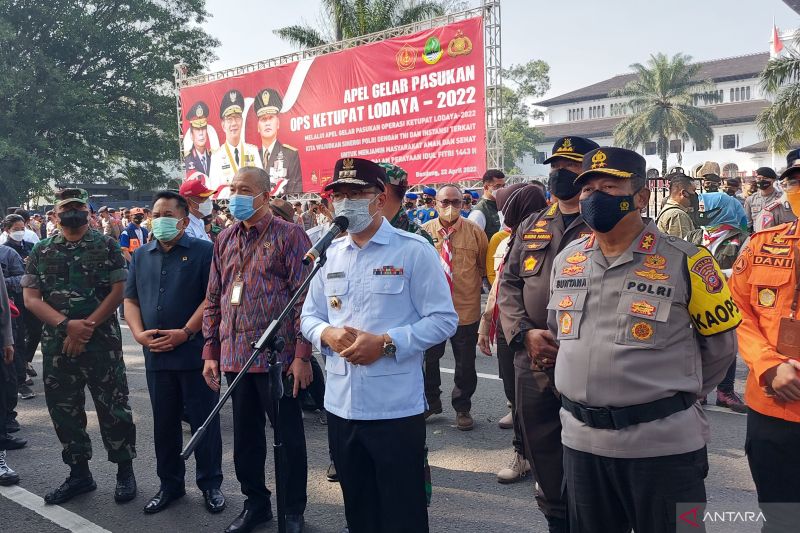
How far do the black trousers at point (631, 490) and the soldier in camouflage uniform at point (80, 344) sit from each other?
3.38 meters

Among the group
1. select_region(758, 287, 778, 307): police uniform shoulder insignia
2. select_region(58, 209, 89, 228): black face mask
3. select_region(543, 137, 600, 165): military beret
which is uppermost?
select_region(543, 137, 600, 165): military beret

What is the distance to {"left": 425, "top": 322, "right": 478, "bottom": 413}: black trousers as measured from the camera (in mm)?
6020

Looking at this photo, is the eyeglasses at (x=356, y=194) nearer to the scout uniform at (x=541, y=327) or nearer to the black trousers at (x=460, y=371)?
the scout uniform at (x=541, y=327)

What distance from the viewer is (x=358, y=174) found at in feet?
10.5

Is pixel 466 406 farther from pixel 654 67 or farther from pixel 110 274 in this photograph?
pixel 654 67

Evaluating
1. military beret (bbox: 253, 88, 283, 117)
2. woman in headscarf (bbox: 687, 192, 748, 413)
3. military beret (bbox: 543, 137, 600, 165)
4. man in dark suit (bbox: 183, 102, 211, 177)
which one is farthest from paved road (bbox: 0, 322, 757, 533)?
man in dark suit (bbox: 183, 102, 211, 177)

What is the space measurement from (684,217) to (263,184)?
14.5ft

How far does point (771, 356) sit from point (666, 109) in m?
58.1

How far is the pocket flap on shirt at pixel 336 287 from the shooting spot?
3127 mm

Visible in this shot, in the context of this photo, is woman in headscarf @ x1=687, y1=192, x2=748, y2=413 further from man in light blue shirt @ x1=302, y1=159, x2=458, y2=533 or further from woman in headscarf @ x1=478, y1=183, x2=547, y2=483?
man in light blue shirt @ x1=302, y1=159, x2=458, y2=533

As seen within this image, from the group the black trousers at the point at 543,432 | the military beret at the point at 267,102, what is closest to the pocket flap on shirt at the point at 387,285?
the black trousers at the point at 543,432

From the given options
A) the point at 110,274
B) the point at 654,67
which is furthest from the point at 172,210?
the point at 654,67

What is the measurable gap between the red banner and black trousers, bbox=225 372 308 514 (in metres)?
12.2

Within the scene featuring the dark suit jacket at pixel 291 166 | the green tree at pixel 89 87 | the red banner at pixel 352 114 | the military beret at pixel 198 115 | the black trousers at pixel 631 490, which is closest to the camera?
the black trousers at pixel 631 490
